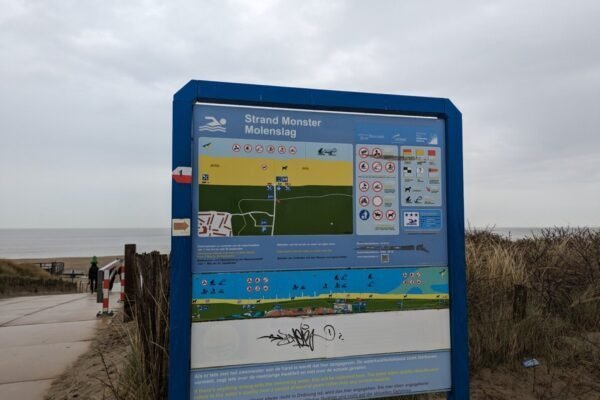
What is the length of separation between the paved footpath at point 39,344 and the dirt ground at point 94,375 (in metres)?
0.13

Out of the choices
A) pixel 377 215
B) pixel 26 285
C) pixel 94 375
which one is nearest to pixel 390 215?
pixel 377 215

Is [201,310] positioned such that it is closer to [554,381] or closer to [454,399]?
[454,399]

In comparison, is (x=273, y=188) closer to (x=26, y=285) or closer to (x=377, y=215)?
(x=377, y=215)

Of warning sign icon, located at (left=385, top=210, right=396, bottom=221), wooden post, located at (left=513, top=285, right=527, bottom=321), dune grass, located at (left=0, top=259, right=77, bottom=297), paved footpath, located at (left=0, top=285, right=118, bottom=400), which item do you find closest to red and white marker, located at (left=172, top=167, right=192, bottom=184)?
warning sign icon, located at (left=385, top=210, right=396, bottom=221)

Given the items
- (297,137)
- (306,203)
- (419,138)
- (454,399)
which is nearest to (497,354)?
(454,399)

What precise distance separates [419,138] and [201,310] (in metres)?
2.18

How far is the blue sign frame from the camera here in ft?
9.48

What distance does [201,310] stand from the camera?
2945 millimetres

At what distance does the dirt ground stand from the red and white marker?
1651 millimetres

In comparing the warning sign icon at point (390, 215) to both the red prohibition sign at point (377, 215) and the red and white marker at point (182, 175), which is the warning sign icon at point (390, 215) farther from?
the red and white marker at point (182, 175)

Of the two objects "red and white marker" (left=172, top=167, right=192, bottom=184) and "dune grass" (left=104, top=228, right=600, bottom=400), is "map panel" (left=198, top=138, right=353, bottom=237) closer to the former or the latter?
"red and white marker" (left=172, top=167, right=192, bottom=184)

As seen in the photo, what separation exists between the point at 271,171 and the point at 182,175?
0.64 meters

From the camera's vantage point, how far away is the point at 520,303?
5.18m

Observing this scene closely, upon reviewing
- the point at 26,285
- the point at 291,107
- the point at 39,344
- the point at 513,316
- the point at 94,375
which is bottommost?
the point at 26,285
